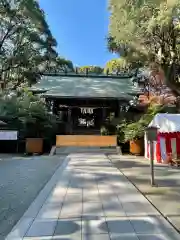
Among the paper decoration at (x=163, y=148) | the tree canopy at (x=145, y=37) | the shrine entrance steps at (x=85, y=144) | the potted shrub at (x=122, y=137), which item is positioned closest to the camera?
the tree canopy at (x=145, y=37)

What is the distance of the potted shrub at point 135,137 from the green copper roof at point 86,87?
23.1 ft

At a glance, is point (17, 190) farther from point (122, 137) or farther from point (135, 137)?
point (122, 137)

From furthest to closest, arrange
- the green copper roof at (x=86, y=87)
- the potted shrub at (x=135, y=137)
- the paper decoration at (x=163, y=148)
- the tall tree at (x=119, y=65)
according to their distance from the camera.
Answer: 1. the green copper roof at (x=86, y=87)
2. the tall tree at (x=119, y=65)
3. the potted shrub at (x=135, y=137)
4. the paper decoration at (x=163, y=148)

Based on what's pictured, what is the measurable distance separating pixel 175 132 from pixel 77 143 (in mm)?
8447

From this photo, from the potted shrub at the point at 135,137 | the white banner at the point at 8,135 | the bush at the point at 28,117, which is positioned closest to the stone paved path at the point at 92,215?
the potted shrub at the point at 135,137

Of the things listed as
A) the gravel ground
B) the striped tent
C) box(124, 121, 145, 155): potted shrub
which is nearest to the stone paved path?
the gravel ground

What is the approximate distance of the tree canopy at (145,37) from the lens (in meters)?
12.2

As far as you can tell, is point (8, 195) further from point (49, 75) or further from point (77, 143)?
point (49, 75)

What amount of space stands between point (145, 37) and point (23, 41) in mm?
16305

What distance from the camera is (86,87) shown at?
94.7ft

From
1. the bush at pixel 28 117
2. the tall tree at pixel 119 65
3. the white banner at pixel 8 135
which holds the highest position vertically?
the tall tree at pixel 119 65

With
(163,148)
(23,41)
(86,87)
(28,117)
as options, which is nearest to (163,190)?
(163,148)

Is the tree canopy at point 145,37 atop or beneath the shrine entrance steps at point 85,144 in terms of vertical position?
atop

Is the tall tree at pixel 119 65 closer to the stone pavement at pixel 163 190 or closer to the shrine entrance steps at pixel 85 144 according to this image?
the shrine entrance steps at pixel 85 144
